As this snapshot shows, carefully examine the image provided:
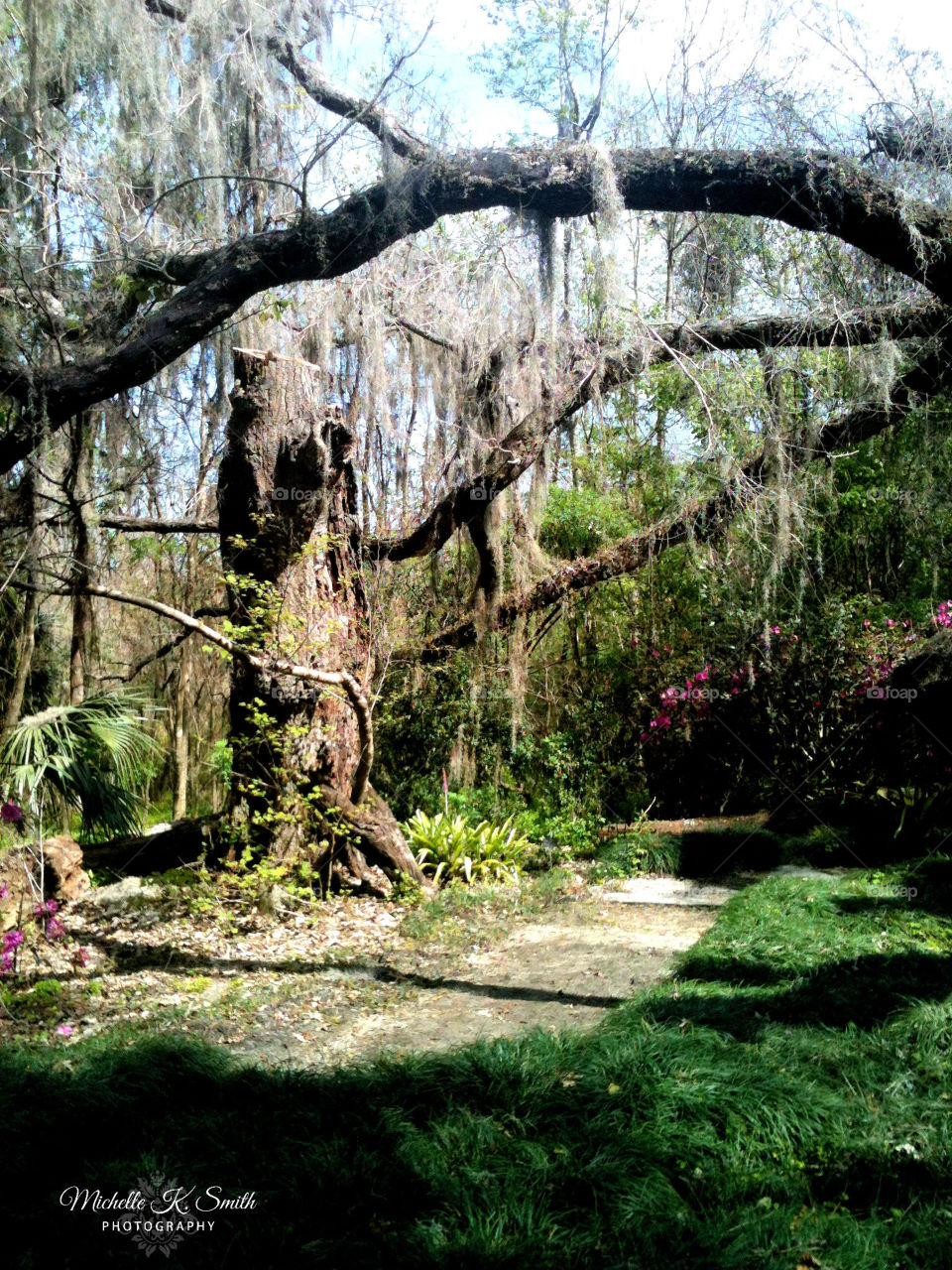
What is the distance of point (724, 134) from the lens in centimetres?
542

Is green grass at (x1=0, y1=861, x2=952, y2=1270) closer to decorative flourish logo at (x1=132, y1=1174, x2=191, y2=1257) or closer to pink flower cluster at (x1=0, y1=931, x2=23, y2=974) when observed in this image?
decorative flourish logo at (x1=132, y1=1174, x2=191, y2=1257)

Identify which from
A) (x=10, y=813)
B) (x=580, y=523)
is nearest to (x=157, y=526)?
(x=10, y=813)

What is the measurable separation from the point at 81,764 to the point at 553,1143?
10.4 feet

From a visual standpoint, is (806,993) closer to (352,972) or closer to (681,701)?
(352,972)

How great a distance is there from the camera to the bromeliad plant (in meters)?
6.74

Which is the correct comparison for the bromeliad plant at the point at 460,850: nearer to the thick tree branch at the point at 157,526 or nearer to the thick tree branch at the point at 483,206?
the thick tree branch at the point at 157,526

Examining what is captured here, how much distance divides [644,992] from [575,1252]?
1722mm

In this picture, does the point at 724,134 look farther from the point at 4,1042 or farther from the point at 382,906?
the point at 4,1042

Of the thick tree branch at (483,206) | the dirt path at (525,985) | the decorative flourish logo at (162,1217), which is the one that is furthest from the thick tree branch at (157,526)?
the decorative flourish logo at (162,1217)

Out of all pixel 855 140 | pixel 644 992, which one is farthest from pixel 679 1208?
pixel 855 140

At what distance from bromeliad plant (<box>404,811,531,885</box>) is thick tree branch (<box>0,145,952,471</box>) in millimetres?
3934

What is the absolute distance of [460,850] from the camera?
6.79 meters

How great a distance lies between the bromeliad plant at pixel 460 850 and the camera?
674cm

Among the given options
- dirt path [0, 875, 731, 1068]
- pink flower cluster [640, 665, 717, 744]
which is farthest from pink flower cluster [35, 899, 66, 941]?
pink flower cluster [640, 665, 717, 744]
